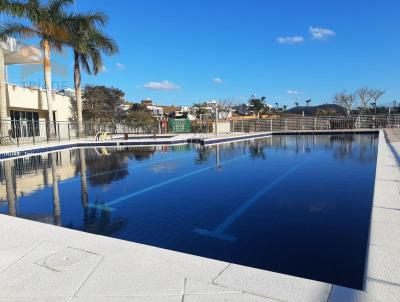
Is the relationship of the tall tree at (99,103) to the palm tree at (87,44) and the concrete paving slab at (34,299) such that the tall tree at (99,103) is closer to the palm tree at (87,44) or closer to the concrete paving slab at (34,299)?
the palm tree at (87,44)

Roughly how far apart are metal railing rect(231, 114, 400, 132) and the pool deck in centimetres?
2995

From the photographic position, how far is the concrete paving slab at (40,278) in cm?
270

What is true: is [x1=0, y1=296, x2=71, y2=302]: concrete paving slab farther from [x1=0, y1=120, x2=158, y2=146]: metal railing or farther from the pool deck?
[x1=0, y1=120, x2=158, y2=146]: metal railing

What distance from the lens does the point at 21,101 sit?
24.0 meters

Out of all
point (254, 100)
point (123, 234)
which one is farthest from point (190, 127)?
point (123, 234)

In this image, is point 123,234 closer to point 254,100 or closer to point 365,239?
point 365,239

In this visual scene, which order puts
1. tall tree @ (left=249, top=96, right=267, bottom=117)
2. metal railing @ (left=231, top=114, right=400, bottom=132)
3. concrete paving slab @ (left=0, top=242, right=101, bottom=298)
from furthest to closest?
tall tree @ (left=249, top=96, right=267, bottom=117) → metal railing @ (left=231, top=114, right=400, bottom=132) → concrete paving slab @ (left=0, top=242, right=101, bottom=298)

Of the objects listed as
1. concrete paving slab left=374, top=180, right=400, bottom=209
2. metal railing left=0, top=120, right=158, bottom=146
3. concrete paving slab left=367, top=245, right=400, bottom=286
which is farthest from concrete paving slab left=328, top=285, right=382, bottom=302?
metal railing left=0, top=120, right=158, bottom=146

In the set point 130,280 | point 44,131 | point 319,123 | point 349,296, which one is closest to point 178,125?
point 44,131

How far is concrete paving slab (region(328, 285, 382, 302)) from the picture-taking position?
7.95 ft

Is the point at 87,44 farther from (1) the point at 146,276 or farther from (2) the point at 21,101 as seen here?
(1) the point at 146,276

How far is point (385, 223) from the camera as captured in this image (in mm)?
3980

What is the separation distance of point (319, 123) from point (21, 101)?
85.7 feet

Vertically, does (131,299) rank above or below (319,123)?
below
